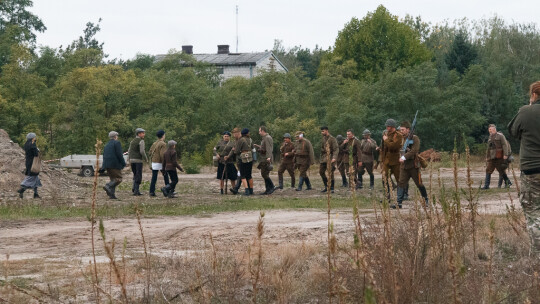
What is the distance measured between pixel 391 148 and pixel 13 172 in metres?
14.1

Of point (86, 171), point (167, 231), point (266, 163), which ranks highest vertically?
point (266, 163)

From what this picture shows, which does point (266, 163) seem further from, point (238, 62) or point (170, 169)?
point (238, 62)

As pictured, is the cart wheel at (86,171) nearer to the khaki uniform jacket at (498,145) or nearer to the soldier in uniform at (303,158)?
the soldier in uniform at (303,158)

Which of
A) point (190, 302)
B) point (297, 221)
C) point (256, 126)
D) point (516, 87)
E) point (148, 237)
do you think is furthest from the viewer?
point (516, 87)

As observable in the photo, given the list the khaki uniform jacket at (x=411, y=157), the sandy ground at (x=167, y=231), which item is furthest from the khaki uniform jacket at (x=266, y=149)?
the khaki uniform jacket at (x=411, y=157)

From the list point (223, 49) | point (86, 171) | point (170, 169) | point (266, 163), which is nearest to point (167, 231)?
point (170, 169)

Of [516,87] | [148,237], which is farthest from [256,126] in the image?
[148,237]

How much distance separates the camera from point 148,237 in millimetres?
11898

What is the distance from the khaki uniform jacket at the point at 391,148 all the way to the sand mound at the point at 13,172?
12045 millimetres

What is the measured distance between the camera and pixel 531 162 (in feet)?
26.8

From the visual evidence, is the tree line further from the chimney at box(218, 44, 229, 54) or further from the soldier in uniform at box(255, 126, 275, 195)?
the chimney at box(218, 44, 229, 54)

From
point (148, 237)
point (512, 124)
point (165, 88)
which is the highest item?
point (165, 88)

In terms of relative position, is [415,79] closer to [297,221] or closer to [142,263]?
[297,221]

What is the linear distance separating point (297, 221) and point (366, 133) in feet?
35.8
